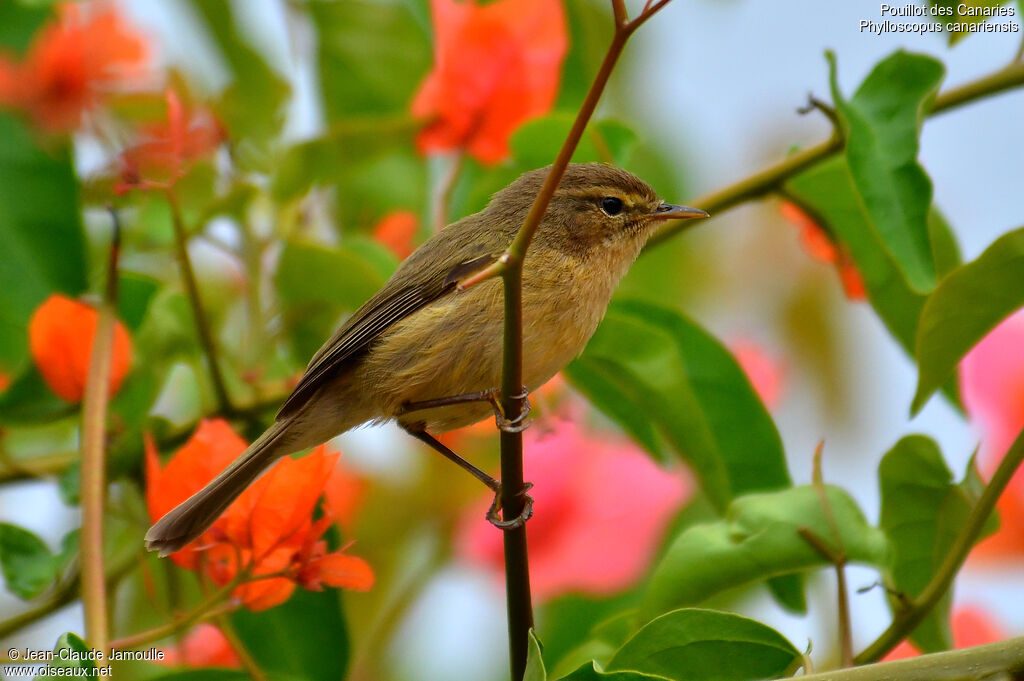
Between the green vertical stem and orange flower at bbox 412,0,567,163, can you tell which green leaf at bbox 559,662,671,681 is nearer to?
the green vertical stem

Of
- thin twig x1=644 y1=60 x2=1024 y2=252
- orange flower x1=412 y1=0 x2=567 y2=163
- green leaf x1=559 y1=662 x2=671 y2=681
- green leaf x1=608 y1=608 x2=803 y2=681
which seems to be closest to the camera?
green leaf x1=559 y1=662 x2=671 y2=681

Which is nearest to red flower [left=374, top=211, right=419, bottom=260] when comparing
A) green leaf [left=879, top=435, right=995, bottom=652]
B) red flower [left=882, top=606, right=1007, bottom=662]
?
green leaf [left=879, top=435, right=995, bottom=652]

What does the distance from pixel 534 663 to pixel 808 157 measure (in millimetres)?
1489

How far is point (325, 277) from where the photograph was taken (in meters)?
3.02

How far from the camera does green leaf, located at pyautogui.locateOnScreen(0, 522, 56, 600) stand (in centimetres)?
244

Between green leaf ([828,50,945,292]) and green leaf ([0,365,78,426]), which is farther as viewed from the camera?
green leaf ([0,365,78,426])

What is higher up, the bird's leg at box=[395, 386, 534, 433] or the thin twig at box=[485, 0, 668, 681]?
the bird's leg at box=[395, 386, 534, 433]

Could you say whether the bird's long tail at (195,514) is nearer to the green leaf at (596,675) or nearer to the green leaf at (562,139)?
the green leaf at (596,675)

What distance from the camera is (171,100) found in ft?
9.03

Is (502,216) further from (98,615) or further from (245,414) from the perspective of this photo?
(98,615)

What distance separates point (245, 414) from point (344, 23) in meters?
1.28

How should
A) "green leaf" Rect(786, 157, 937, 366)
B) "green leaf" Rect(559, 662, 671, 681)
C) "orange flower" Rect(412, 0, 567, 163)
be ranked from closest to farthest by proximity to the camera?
"green leaf" Rect(559, 662, 671, 681) < "green leaf" Rect(786, 157, 937, 366) < "orange flower" Rect(412, 0, 567, 163)

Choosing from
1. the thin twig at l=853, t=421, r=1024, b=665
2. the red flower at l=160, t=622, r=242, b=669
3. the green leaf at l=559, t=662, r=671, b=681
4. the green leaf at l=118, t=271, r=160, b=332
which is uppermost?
the green leaf at l=118, t=271, r=160, b=332

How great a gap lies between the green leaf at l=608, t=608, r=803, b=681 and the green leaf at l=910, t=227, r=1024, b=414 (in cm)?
57
